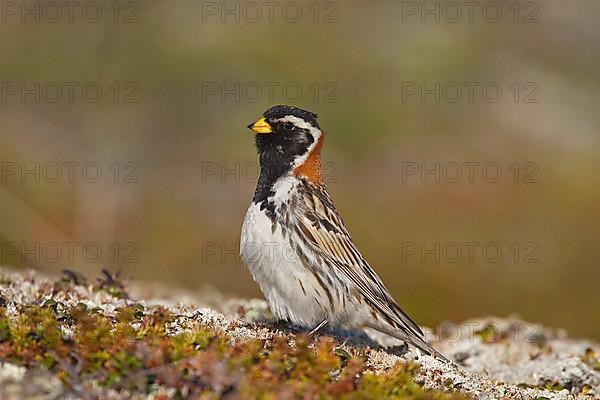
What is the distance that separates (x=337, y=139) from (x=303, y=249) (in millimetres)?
21808

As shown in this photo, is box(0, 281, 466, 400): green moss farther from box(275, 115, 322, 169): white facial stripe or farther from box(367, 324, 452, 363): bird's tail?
box(275, 115, 322, 169): white facial stripe

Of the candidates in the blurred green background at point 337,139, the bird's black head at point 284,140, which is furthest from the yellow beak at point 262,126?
the blurred green background at point 337,139

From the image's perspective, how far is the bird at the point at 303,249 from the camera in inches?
343

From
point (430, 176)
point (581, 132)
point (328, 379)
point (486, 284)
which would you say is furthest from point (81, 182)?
point (328, 379)

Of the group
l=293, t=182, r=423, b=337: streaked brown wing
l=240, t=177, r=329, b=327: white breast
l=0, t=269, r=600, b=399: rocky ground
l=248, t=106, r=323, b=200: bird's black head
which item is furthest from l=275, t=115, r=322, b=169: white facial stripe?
l=0, t=269, r=600, b=399: rocky ground

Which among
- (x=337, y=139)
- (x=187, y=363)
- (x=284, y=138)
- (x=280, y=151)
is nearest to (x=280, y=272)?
(x=280, y=151)

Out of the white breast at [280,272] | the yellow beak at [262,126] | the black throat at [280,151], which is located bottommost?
the white breast at [280,272]

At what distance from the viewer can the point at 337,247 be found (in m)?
9.06

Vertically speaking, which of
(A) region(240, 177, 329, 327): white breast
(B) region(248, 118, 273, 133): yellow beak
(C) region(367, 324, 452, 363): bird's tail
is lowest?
(C) region(367, 324, 452, 363): bird's tail

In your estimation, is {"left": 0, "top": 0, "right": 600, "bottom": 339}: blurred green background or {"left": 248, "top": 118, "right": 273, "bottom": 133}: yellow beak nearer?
{"left": 248, "top": 118, "right": 273, "bottom": 133}: yellow beak

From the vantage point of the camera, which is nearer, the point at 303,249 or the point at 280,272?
the point at 280,272

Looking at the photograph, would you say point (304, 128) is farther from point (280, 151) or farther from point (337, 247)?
point (337, 247)

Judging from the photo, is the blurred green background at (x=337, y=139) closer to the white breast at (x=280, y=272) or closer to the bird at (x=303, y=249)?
the bird at (x=303, y=249)

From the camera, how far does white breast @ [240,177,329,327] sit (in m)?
8.66
